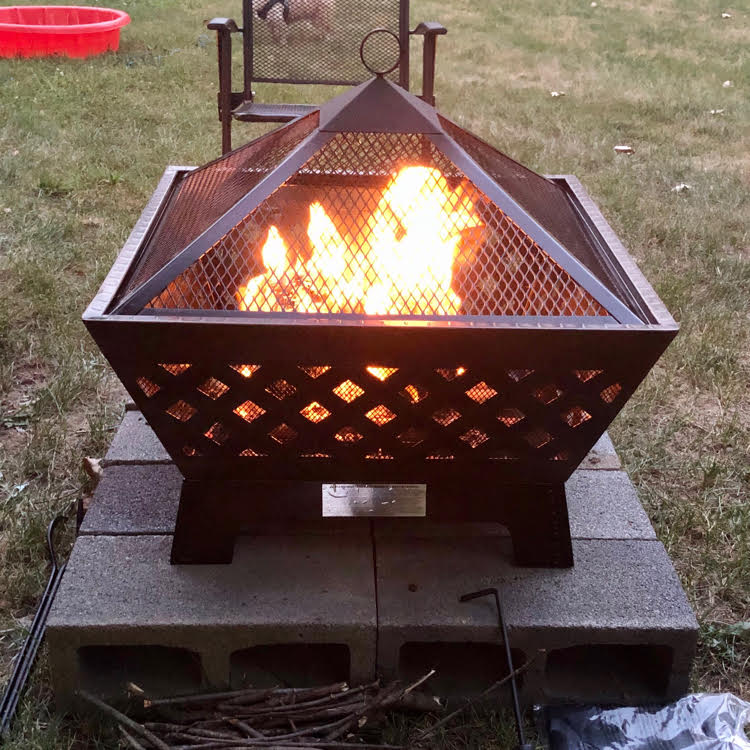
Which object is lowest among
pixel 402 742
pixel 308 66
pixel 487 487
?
pixel 402 742

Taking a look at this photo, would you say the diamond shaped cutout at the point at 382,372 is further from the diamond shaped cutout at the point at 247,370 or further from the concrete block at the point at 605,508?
the concrete block at the point at 605,508

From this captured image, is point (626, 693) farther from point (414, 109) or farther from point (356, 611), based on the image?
point (414, 109)

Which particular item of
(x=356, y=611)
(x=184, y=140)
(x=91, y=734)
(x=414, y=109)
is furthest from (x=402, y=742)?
(x=184, y=140)

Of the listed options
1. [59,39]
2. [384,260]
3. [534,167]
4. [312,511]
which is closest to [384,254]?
[384,260]

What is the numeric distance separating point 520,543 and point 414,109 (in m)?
0.93

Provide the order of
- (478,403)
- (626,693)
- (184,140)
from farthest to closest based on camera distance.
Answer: (184,140), (626,693), (478,403)

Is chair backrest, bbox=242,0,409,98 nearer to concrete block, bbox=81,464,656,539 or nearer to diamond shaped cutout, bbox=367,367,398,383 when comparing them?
concrete block, bbox=81,464,656,539

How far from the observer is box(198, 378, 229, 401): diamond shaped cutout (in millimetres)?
1633

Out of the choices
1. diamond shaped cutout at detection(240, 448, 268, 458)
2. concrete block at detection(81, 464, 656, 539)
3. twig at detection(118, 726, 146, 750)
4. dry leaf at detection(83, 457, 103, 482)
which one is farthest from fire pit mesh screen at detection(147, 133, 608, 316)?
dry leaf at detection(83, 457, 103, 482)

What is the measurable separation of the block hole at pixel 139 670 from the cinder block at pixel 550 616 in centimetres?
41

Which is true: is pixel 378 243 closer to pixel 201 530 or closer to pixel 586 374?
pixel 586 374

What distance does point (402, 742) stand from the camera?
1758 millimetres

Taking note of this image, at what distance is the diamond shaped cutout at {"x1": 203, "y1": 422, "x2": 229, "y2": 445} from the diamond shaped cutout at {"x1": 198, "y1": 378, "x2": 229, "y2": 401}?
2.9 inches

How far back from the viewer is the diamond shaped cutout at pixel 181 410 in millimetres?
1672
